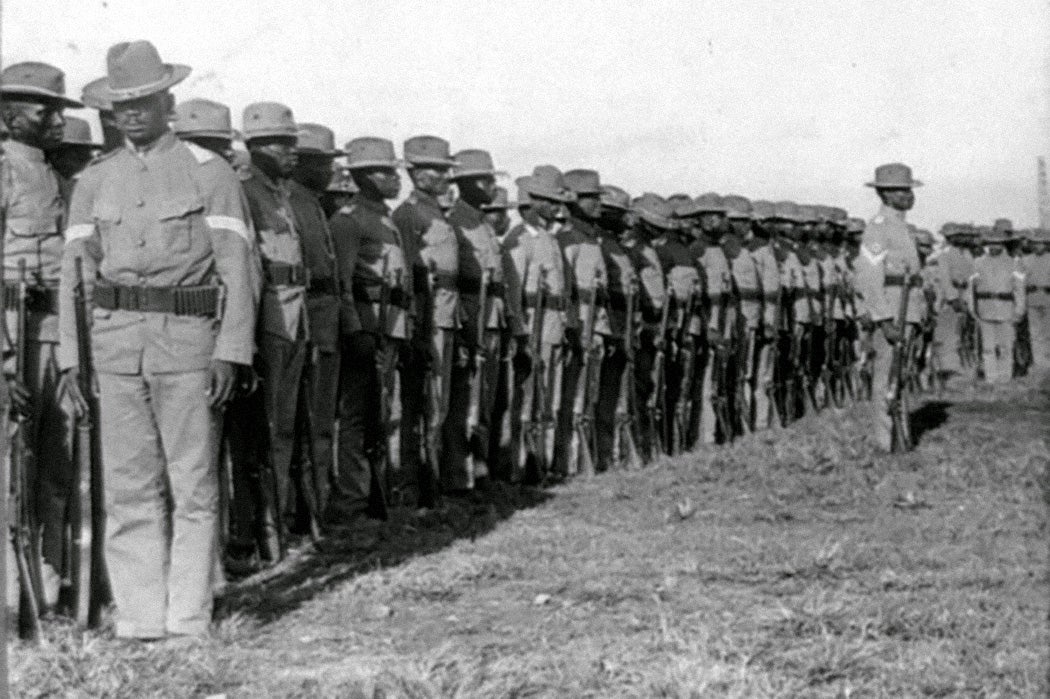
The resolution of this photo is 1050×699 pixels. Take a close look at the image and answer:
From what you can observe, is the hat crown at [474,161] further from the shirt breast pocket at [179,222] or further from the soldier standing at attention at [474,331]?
the shirt breast pocket at [179,222]

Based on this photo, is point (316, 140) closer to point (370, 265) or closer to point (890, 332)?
point (370, 265)

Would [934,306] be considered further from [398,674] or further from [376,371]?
[398,674]

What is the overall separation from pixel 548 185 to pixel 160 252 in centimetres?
667

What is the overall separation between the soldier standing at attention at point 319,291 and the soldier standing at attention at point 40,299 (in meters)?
1.75

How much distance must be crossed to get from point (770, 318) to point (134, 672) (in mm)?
11437

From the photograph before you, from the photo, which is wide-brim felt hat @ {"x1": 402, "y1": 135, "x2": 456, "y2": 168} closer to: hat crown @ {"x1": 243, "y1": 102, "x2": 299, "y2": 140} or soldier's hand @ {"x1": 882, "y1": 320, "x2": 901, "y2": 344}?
hat crown @ {"x1": 243, "y1": 102, "x2": 299, "y2": 140}

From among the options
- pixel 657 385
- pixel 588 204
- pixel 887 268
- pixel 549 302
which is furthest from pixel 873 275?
pixel 549 302

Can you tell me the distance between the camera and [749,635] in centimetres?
674

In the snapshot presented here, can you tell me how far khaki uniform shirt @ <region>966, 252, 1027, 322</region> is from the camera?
2359 cm

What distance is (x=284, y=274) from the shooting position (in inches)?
346

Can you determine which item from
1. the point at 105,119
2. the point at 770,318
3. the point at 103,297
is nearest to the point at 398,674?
the point at 103,297

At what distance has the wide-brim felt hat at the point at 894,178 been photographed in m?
13.6

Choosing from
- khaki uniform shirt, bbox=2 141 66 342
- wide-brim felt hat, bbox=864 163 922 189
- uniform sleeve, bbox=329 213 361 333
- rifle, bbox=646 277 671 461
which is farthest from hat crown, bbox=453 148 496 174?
khaki uniform shirt, bbox=2 141 66 342

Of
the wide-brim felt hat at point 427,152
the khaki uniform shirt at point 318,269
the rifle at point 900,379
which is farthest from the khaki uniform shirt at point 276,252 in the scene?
the rifle at point 900,379
